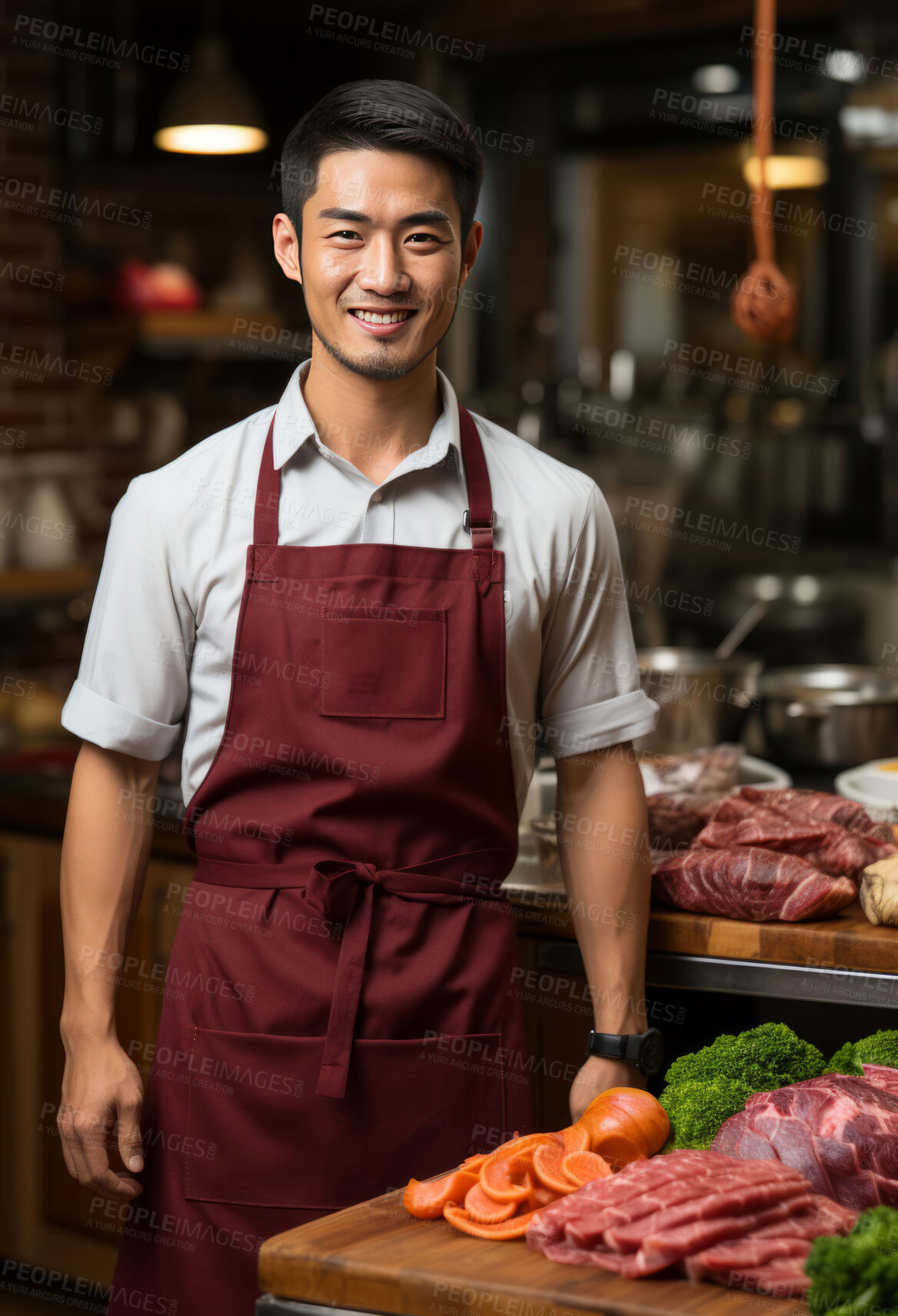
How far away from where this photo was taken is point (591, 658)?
1932mm

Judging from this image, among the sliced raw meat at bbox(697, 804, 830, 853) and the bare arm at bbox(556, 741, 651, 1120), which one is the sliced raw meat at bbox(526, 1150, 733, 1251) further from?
the sliced raw meat at bbox(697, 804, 830, 853)

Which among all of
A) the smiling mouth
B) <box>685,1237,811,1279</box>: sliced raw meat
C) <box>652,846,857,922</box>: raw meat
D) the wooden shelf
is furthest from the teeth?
the wooden shelf

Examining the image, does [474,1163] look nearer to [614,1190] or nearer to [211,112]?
[614,1190]

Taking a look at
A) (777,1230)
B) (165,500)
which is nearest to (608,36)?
(165,500)

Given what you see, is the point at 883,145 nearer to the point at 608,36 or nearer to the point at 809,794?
the point at 608,36

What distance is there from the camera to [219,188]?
456 centimetres

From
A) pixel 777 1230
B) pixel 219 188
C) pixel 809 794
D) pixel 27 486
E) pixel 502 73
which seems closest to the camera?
pixel 777 1230

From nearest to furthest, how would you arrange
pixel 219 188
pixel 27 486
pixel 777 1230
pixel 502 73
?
pixel 777 1230 → pixel 27 486 → pixel 219 188 → pixel 502 73

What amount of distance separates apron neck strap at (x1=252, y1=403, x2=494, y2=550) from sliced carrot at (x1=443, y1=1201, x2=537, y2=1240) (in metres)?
0.74

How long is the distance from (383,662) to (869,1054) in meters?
0.70

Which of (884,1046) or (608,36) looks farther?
(608,36)

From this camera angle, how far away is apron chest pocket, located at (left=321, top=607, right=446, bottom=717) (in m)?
1.78

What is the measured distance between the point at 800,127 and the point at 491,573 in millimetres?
3458

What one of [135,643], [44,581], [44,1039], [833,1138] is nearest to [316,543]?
[135,643]
